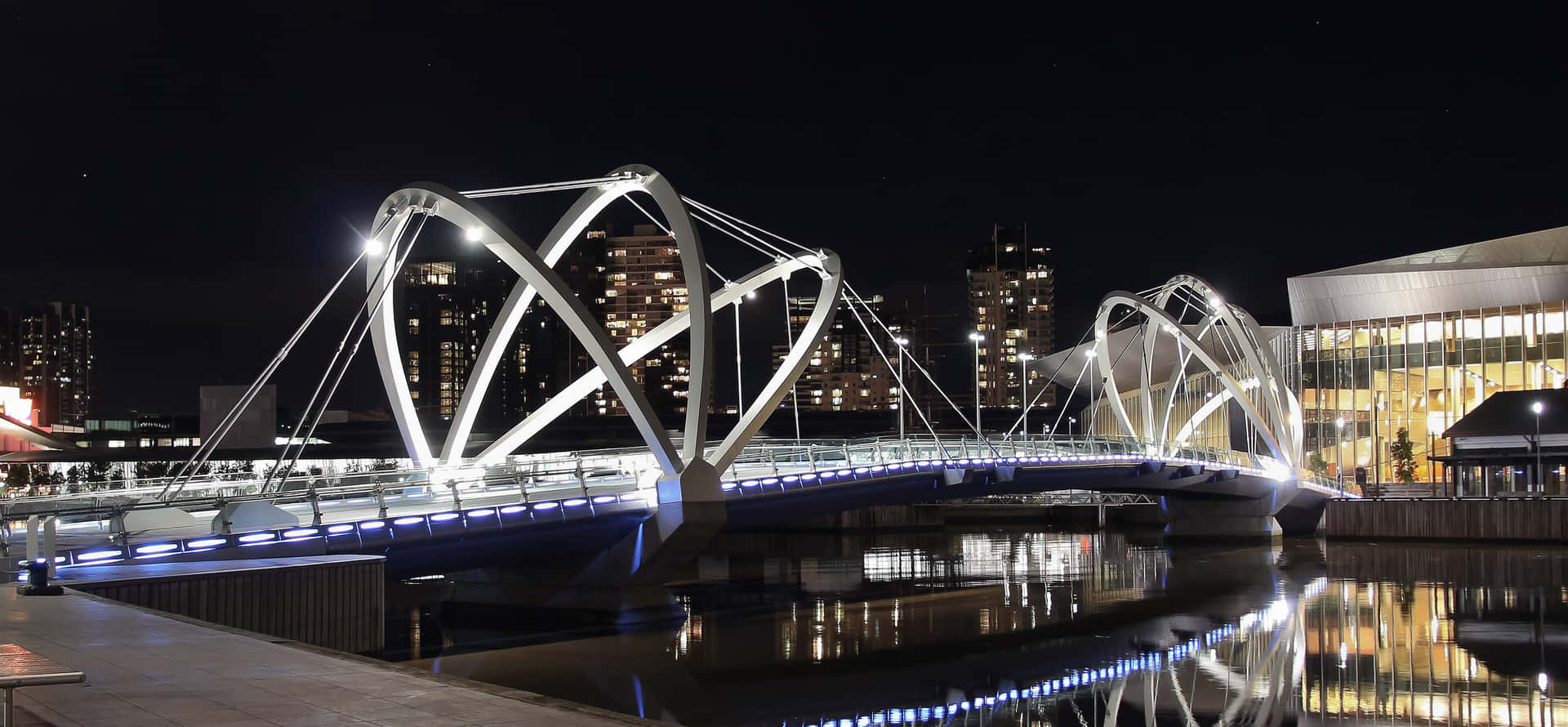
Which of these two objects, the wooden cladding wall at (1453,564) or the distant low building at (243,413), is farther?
the distant low building at (243,413)

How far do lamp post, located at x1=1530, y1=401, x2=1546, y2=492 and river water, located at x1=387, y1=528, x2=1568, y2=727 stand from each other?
771 centimetres

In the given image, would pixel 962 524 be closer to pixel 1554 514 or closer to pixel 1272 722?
pixel 1554 514

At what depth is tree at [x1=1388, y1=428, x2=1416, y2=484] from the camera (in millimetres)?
74125

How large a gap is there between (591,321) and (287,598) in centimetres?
1398

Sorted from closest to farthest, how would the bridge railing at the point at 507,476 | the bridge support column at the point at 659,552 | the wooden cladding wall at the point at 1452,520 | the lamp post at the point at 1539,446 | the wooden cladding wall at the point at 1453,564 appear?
the bridge railing at the point at 507,476
the bridge support column at the point at 659,552
the wooden cladding wall at the point at 1453,564
the wooden cladding wall at the point at 1452,520
the lamp post at the point at 1539,446

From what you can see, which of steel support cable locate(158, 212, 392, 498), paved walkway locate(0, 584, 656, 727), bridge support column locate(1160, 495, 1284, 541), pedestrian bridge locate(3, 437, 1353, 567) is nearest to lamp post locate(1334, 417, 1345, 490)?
bridge support column locate(1160, 495, 1284, 541)

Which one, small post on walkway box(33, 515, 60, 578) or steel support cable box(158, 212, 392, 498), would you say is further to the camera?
steel support cable box(158, 212, 392, 498)

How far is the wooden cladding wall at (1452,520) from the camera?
190ft

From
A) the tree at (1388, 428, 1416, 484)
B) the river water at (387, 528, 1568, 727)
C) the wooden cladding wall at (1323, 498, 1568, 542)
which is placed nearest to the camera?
the river water at (387, 528, 1568, 727)

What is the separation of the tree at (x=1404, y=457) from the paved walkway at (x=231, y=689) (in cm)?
7028

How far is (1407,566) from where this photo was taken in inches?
1984

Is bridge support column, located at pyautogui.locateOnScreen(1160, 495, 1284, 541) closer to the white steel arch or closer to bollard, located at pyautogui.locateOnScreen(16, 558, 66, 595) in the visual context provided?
the white steel arch

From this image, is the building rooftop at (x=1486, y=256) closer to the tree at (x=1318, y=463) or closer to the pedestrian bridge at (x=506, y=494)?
the tree at (x=1318, y=463)

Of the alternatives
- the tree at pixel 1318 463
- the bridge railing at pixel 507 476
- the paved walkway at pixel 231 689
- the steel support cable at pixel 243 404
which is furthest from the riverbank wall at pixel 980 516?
the paved walkway at pixel 231 689
